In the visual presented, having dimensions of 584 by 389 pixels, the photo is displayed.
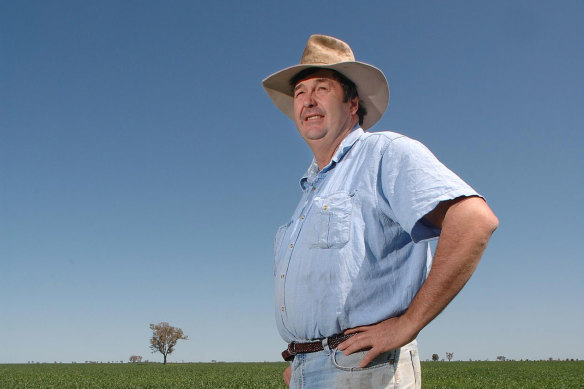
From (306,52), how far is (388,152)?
3.32 feet

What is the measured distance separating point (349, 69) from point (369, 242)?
1104 millimetres

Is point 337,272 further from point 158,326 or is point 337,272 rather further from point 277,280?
point 158,326

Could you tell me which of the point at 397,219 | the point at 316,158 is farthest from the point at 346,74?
the point at 397,219

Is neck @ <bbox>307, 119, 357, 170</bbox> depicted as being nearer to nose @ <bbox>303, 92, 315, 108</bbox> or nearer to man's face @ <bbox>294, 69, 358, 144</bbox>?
Answer: man's face @ <bbox>294, 69, 358, 144</bbox>

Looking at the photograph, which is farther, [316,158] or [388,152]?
[316,158]

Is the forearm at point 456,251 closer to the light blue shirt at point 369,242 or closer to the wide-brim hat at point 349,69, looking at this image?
the light blue shirt at point 369,242

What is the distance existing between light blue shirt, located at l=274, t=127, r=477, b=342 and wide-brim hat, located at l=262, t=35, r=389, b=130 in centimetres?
62

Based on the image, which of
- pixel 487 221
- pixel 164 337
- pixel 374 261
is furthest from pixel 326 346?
pixel 164 337

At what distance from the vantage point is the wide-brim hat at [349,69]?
275 cm

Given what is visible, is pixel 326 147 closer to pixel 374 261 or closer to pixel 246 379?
pixel 374 261

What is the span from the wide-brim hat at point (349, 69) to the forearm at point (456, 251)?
1176mm

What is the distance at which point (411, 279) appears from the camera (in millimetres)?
2037

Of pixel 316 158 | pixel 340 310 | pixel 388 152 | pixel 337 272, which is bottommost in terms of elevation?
pixel 340 310

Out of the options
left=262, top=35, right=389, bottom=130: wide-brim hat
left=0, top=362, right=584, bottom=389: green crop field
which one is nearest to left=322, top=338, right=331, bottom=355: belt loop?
left=262, top=35, right=389, bottom=130: wide-brim hat
